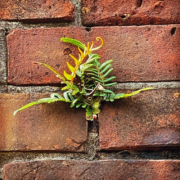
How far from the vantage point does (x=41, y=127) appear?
25.4 inches

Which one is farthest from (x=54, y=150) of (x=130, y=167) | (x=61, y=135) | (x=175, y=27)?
(x=175, y=27)

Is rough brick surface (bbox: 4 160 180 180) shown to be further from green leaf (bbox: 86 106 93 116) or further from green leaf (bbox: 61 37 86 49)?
green leaf (bbox: 61 37 86 49)

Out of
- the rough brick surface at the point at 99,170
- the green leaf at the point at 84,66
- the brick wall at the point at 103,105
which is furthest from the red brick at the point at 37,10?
the rough brick surface at the point at 99,170

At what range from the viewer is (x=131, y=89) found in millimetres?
650

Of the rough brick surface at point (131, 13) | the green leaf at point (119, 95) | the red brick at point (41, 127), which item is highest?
the rough brick surface at point (131, 13)

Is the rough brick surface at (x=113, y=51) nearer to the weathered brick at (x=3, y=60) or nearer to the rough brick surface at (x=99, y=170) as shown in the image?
the weathered brick at (x=3, y=60)

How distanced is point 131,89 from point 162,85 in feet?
0.22

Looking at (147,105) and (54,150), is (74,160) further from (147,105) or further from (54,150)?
(147,105)

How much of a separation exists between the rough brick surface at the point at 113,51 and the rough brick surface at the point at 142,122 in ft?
0.15

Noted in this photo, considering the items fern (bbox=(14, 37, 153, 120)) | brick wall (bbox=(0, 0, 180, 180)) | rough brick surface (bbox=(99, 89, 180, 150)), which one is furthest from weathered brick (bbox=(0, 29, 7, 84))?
rough brick surface (bbox=(99, 89, 180, 150))

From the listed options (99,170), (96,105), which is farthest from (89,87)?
(99,170)

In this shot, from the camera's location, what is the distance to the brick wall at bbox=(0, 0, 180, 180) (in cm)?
63

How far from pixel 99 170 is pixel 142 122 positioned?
135 mm

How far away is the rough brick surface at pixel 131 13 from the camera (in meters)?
0.66
